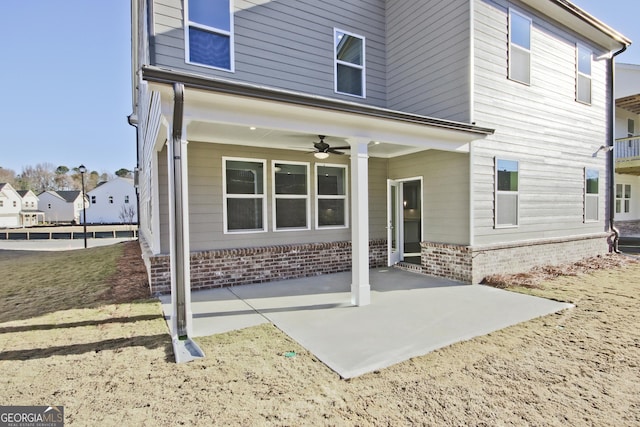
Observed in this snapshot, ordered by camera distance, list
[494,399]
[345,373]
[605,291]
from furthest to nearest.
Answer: [605,291] → [345,373] → [494,399]

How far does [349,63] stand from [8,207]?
51.8m

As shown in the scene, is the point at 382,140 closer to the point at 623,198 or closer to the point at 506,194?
the point at 506,194

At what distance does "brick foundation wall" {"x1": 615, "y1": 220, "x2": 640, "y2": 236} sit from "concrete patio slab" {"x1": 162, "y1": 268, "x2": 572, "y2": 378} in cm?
1389

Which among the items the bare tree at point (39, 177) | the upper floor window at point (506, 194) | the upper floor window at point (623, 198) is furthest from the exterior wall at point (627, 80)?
the bare tree at point (39, 177)

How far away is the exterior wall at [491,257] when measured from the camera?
6.80m

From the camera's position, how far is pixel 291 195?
7504 mm

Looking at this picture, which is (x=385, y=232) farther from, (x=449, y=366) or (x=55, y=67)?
(x=55, y=67)

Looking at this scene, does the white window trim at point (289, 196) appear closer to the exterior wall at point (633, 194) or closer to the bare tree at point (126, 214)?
the exterior wall at point (633, 194)

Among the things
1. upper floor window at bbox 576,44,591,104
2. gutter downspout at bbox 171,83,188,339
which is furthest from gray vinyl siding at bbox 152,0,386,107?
upper floor window at bbox 576,44,591,104

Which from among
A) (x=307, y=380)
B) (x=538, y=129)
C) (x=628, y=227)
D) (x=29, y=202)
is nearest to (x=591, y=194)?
(x=538, y=129)

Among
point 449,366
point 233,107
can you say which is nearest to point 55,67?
point 233,107

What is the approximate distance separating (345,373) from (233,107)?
3518 millimetres

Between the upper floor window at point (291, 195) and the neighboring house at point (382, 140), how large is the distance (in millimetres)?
27

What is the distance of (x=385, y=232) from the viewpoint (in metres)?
8.67
